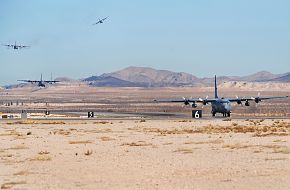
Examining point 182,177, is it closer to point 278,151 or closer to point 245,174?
point 245,174

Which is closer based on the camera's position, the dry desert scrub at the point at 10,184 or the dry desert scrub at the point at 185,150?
the dry desert scrub at the point at 10,184

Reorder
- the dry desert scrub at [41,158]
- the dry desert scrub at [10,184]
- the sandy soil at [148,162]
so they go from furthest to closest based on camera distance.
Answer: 1. the dry desert scrub at [41,158]
2. the sandy soil at [148,162]
3. the dry desert scrub at [10,184]

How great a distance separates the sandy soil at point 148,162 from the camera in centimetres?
2434

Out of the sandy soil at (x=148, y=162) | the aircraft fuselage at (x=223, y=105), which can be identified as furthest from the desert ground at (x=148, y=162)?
the aircraft fuselage at (x=223, y=105)

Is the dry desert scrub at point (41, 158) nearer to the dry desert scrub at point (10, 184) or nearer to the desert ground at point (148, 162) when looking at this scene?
the desert ground at point (148, 162)

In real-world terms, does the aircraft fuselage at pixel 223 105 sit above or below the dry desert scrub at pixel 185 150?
above

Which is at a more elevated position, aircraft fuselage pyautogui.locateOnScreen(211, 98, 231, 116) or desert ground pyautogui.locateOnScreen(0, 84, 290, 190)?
aircraft fuselage pyautogui.locateOnScreen(211, 98, 231, 116)

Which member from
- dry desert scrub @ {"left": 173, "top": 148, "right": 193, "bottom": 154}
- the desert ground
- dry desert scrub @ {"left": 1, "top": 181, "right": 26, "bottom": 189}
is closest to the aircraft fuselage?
the desert ground

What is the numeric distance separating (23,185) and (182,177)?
23.7 feet

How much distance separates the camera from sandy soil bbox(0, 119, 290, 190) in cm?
2434

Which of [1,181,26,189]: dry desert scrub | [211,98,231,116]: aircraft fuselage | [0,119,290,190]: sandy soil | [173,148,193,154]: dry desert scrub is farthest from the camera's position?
[211,98,231,116]: aircraft fuselage

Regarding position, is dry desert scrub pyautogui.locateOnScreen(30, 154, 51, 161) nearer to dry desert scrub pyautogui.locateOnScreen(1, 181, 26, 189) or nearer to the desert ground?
the desert ground

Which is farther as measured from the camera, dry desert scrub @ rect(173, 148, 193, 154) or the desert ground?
dry desert scrub @ rect(173, 148, 193, 154)

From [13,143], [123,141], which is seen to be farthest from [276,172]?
[13,143]
